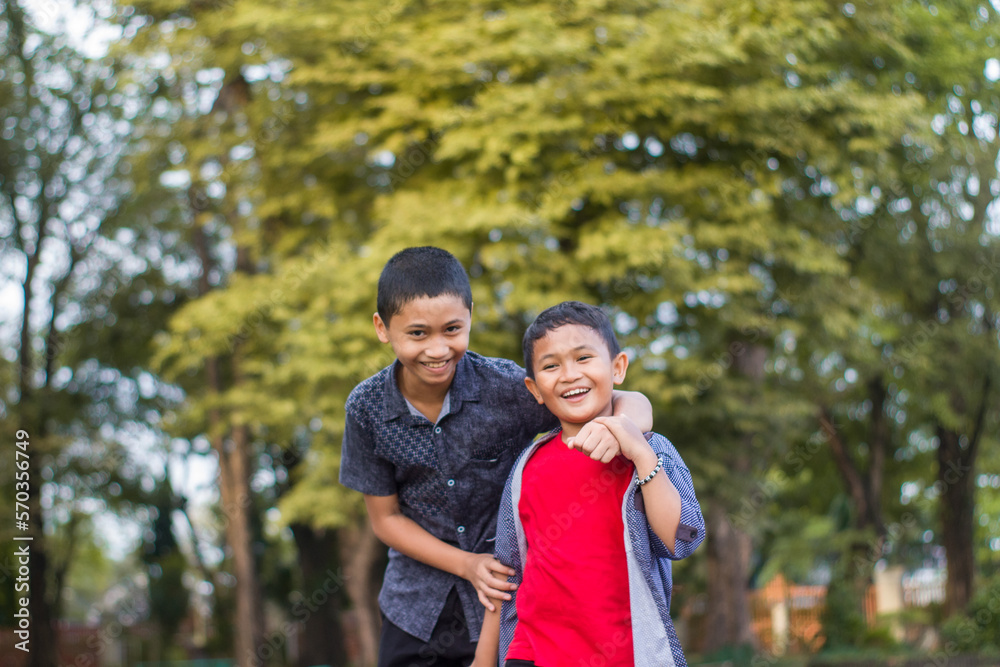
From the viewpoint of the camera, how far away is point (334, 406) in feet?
33.7

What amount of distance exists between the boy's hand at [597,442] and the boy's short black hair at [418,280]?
2.23ft

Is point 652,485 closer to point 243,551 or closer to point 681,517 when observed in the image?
point 681,517

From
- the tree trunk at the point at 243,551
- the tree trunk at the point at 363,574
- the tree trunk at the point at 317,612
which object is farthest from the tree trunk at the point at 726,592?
the tree trunk at the point at 317,612

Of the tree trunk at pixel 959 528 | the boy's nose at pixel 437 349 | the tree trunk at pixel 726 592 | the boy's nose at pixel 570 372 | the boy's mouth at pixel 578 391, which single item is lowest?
the tree trunk at pixel 726 592

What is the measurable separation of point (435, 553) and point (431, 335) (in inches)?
26.1

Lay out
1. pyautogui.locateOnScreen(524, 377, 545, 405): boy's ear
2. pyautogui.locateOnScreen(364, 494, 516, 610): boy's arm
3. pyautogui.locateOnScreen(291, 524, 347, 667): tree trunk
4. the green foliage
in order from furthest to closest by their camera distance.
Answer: pyautogui.locateOnScreen(291, 524, 347, 667): tree trunk, the green foliage, pyautogui.locateOnScreen(524, 377, 545, 405): boy's ear, pyautogui.locateOnScreen(364, 494, 516, 610): boy's arm

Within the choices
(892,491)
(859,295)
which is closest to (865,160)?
(859,295)

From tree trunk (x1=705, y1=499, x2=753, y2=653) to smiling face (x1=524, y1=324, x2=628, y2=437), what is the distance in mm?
12609

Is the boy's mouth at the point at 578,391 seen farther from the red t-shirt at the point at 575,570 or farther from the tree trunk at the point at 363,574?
the tree trunk at the point at 363,574

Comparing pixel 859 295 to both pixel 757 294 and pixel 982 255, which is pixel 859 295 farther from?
pixel 982 255

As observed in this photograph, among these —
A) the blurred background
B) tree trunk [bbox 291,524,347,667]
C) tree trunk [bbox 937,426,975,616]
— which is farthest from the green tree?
tree trunk [bbox 937,426,975,616]

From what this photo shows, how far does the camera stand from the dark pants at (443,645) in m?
2.92

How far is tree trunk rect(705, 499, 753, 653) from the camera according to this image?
48.6 feet

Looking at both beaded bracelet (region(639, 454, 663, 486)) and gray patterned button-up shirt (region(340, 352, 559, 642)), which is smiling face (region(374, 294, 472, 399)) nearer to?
gray patterned button-up shirt (region(340, 352, 559, 642))
